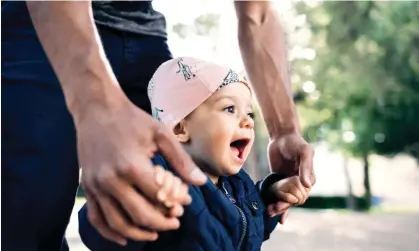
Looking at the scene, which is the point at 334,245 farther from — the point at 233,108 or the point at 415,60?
the point at 233,108

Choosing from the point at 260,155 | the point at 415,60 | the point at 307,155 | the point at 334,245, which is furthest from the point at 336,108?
the point at 307,155

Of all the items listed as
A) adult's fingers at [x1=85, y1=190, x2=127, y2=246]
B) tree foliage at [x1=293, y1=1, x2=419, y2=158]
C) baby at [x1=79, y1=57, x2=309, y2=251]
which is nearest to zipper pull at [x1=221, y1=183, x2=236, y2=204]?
baby at [x1=79, y1=57, x2=309, y2=251]

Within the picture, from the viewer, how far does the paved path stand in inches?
161

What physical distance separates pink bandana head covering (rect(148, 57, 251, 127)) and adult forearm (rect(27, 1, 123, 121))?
0.28m

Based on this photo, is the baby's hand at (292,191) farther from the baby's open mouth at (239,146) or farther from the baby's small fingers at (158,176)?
the baby's small fingers at (158,176)

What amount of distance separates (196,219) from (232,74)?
0.20 meters

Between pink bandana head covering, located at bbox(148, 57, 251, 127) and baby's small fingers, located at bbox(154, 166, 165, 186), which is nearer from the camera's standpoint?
baby's small fingers, located at bbox(154, 166, 165, 186)

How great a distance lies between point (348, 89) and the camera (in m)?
7.66

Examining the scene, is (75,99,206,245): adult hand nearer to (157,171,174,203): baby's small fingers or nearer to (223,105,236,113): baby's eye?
(157,171,174,203): baby's small fingers

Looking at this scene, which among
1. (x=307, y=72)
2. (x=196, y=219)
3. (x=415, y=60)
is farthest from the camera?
(x=307, y=72)

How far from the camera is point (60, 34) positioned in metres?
0.57

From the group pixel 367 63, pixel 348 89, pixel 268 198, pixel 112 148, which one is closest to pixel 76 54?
pixel 112 148

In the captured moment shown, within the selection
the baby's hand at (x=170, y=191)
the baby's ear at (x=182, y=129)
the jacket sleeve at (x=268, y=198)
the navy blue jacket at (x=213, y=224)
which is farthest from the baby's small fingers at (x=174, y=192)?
the jacket sleeve at (x=268, y=198)

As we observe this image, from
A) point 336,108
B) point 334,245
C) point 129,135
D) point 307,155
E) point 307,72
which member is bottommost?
point 336,108
